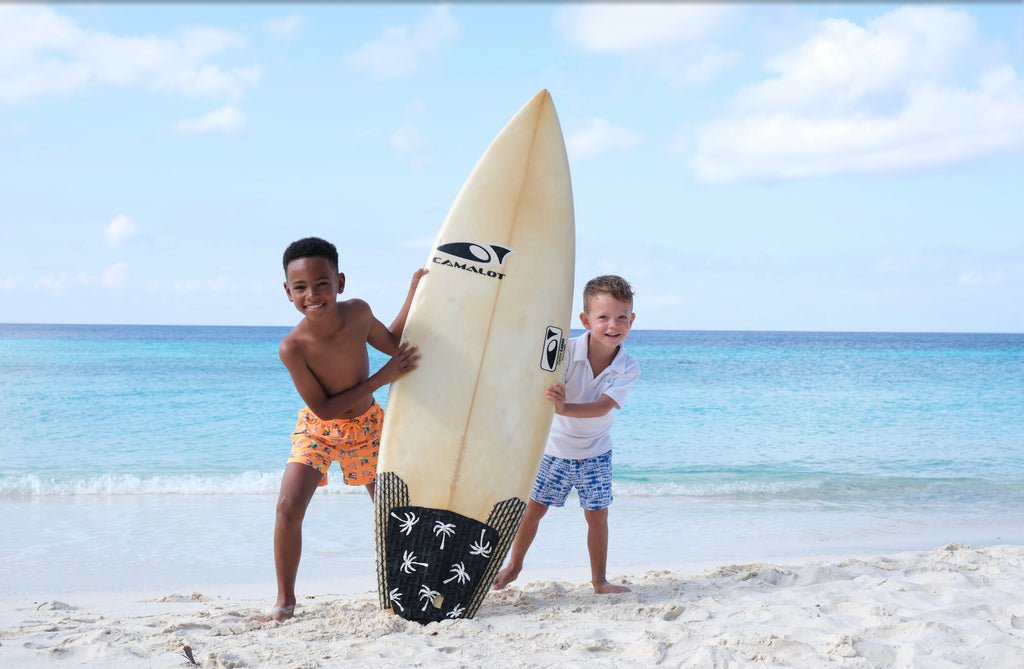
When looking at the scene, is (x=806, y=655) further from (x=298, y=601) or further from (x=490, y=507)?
(x=298, y=601)

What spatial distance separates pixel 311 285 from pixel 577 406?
1.13m

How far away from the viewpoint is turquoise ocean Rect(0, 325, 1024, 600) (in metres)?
3.87

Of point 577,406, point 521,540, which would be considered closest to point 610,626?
point 521,540

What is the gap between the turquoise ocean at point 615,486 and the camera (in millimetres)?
3873

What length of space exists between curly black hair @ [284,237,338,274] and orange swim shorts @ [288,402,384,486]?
0.59m

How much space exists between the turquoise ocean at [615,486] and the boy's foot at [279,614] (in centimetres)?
78

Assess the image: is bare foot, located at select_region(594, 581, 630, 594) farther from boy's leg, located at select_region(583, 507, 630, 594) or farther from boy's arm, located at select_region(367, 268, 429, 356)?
boy's arm, located at select_region(367, 268, 429, 356)

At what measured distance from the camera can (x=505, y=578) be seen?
3045mm

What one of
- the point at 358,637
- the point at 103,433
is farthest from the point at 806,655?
the point at 103,433

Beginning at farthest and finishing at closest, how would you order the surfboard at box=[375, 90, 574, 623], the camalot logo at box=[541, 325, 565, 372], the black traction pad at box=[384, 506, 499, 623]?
1. the camalot logo at box=[541, 325, 565, 372]
2. the surfboard at box=[375, 90, 574, 623]
3. the black traction pad at box=[384, 506, 499, 623]

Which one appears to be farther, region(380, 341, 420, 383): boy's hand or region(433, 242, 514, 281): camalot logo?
region(433, 242, 514, 281): camalot logo

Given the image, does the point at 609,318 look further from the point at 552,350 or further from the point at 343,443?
the point at 343,443

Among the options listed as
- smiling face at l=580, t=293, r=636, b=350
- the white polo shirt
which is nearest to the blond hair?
smiling face at l=580, t=293, r=636, b=350

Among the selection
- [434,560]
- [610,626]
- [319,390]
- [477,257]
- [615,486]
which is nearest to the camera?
[610,626]
